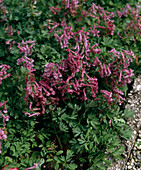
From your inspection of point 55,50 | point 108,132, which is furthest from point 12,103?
point 108,132

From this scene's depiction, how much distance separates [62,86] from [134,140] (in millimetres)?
1293

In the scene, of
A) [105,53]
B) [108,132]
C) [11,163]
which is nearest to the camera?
[11,163]

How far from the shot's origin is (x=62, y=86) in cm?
280

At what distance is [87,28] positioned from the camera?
11.5 feet

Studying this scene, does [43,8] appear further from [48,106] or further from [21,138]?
[21,138]

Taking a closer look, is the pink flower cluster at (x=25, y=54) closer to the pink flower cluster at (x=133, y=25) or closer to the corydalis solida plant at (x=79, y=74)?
the corydalis solida plant at (x=79, y=74)

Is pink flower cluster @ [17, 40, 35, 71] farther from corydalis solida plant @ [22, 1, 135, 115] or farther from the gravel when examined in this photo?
the gravel

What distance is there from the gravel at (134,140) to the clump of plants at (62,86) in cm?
14

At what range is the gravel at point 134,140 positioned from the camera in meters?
2.93

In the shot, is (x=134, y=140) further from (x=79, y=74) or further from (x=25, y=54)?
(x=25, y=54)

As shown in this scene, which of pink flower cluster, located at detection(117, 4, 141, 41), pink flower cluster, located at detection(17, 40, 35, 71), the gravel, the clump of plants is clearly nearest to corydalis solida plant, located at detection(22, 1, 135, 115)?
the clump of plants

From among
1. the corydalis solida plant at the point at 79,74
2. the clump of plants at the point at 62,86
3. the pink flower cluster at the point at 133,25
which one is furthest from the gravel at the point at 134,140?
the pink flower cluster at the point at 133,25

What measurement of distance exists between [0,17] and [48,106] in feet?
5.51

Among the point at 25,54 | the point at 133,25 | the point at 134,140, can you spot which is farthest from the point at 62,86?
the point at 133,25
